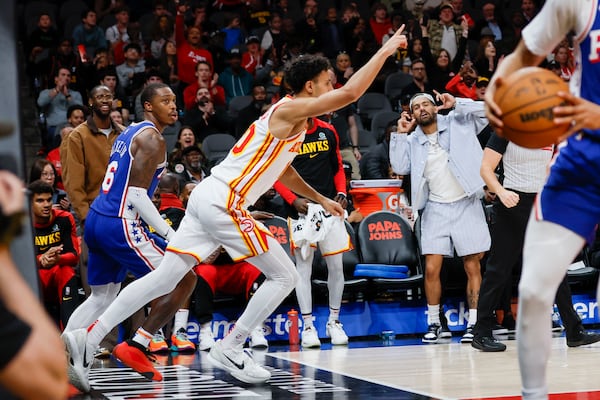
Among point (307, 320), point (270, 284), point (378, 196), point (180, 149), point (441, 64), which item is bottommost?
point (307, 320)

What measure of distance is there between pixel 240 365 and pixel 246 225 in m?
0.89

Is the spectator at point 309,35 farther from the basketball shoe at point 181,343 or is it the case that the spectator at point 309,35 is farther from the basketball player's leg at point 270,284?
the basketball player's leg at point 270,284

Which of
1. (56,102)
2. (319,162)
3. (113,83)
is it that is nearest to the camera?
(319,162)

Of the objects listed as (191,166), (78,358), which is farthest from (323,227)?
(78,358)

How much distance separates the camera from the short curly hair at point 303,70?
6.17 metres

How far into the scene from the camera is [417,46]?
14.0 meters

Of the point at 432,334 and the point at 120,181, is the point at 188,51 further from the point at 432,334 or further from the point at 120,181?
Answer: the point at 120,181

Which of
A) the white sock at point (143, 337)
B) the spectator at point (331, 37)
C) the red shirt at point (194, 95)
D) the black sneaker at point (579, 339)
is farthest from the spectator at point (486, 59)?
the white sock at point (143, 337)

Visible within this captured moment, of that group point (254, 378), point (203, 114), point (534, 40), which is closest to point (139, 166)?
point (254, 378)

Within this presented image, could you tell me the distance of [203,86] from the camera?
42.1ft

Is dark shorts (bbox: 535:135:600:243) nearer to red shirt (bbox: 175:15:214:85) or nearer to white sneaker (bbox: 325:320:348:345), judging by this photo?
white sneaker (bbox: 325:320:348:345)

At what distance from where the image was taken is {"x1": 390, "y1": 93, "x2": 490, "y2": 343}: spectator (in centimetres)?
867

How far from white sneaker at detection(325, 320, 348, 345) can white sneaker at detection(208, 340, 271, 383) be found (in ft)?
8.53

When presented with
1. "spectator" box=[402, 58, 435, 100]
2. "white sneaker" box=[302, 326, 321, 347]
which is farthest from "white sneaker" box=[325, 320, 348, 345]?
"spectator" box=[402, 58, 435, 100]
